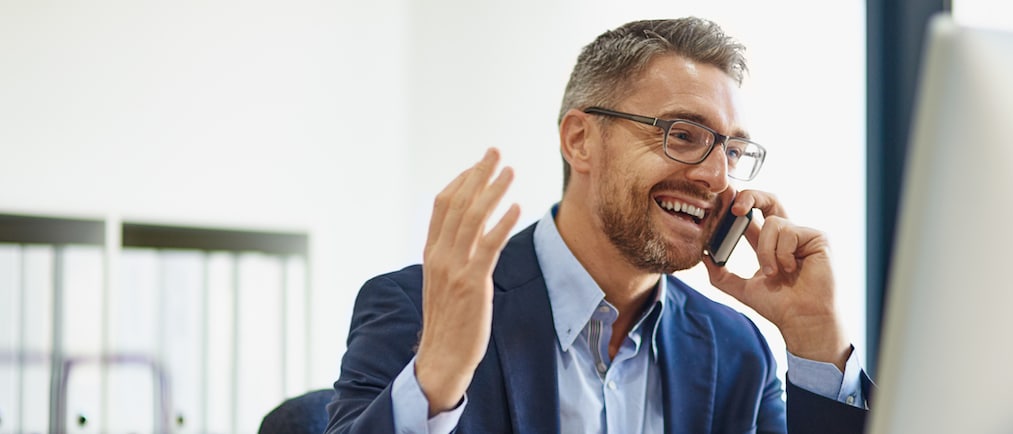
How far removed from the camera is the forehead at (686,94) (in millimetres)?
1624

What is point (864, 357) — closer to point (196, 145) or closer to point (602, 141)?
point (602, 141)

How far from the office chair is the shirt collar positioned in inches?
14.7

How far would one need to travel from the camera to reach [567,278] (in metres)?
1.58

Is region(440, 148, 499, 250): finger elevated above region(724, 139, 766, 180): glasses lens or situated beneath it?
situated beneath

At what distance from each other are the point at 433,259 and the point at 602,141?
69 cm

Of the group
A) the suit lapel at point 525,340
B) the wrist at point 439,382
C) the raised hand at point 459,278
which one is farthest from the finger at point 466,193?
the suit lapel at point 525,340

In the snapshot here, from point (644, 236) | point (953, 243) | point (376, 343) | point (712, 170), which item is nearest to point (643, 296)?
point (644, 236)

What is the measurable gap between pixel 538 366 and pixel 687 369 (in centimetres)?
25

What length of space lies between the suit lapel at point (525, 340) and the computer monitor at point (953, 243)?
0.81m

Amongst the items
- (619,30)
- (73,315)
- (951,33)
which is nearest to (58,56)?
(73,315)

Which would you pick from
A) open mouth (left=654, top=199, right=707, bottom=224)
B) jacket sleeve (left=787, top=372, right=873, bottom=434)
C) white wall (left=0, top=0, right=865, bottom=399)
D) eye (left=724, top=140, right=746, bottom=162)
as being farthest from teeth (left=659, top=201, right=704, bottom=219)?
white wall (left=0, top=0, right=865, bottom=399)

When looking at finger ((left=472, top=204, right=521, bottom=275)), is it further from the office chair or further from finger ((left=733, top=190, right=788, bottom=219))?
finger ((left=733, top=190, right=788, bottom=219))

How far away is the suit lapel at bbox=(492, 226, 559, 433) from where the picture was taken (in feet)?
4.66

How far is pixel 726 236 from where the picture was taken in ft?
5.43
